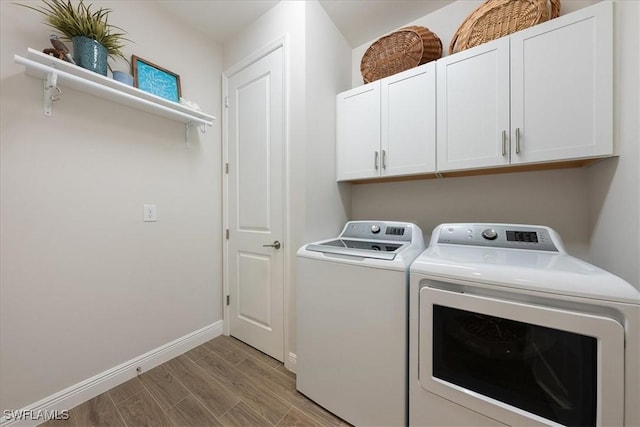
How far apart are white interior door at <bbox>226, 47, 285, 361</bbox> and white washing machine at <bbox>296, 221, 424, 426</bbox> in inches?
17.1

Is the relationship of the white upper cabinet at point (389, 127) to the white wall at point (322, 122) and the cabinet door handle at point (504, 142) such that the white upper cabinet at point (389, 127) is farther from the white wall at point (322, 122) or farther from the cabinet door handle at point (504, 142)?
the cabinet door handle at point (504, 142)

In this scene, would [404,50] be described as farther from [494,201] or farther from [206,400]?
[206,400]

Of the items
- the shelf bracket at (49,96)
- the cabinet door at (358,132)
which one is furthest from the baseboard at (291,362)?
the shelf bracket at (49,96)

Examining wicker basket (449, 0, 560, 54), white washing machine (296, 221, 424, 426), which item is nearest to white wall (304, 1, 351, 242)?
white washing machine (296, 221, 424, 426)

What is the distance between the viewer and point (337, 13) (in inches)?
68.5

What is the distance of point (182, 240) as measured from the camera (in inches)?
72.9

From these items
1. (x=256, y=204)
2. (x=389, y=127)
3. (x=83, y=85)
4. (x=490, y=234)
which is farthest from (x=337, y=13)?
(x=490, y=234)

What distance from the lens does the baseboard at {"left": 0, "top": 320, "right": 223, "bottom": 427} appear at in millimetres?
1188

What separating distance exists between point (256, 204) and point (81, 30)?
136 cm

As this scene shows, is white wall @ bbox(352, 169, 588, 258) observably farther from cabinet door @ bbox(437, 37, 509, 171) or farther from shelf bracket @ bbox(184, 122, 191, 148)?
shelf bracket @ bbox(184, 122, 191, 148)

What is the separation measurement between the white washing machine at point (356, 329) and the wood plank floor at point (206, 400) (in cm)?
13

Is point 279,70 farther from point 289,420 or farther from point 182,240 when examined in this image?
point 289,420

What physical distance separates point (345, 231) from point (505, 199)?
3.54 ft

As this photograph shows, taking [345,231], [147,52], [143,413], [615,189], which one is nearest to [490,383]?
[615,189]
